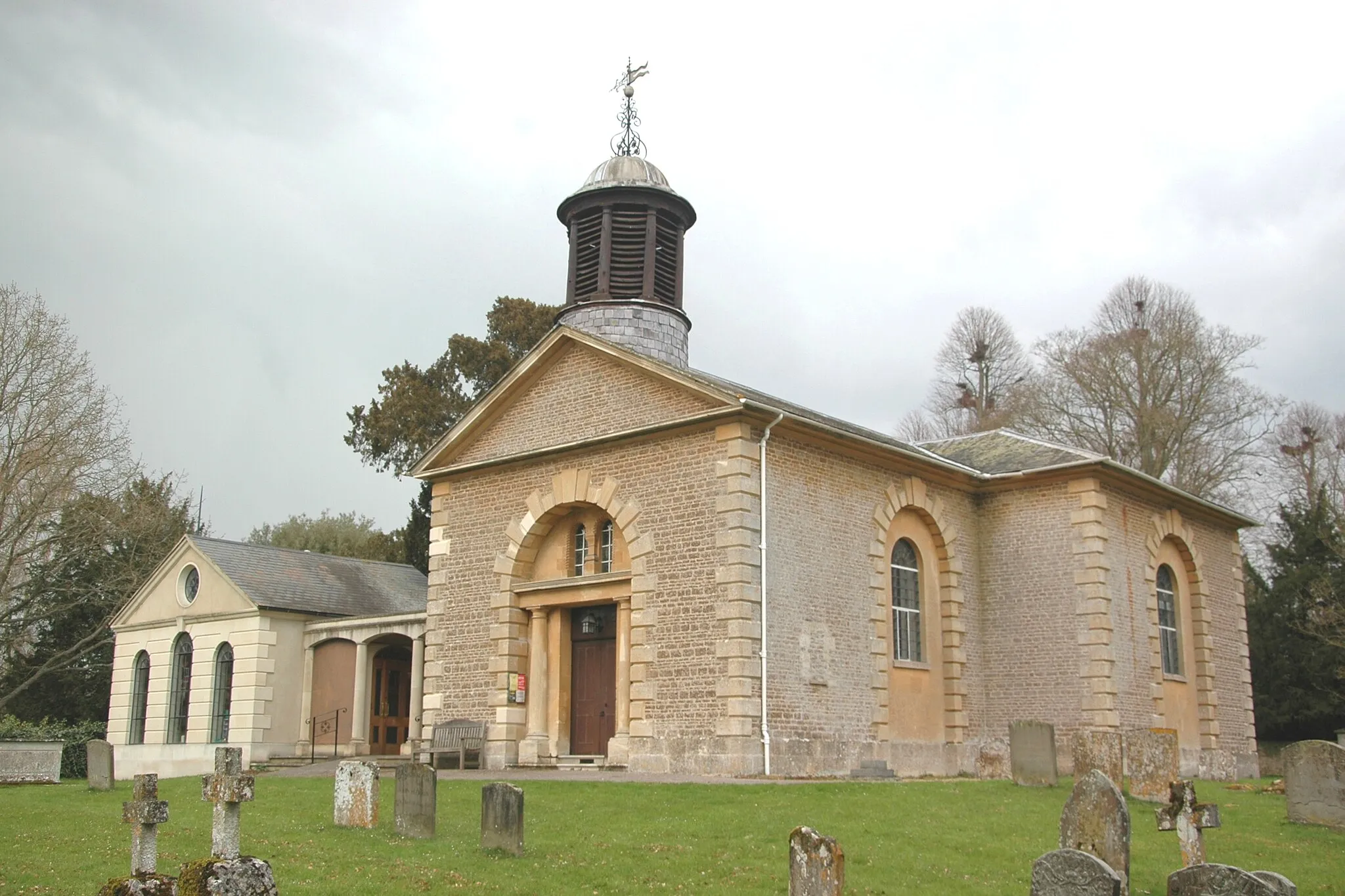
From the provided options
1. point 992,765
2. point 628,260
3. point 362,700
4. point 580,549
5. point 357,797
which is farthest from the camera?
point 362,700

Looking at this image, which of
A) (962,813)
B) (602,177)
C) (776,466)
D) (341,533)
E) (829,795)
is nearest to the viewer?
(962,813)

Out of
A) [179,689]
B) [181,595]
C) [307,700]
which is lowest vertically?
[307,700]

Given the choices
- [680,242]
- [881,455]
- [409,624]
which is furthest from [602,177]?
[409,624]

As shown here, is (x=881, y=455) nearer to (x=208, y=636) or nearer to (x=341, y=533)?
(x=208, y=636)

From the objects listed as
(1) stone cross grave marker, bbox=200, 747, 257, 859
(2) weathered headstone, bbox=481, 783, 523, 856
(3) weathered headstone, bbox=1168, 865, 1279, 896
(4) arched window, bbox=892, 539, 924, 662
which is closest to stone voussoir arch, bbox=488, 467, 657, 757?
(4) arched window, bbox=892, 539, 924, 662

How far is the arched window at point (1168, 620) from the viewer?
25.6 metres

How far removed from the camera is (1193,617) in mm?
26531

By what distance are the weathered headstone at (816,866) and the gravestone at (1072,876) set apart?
114cm

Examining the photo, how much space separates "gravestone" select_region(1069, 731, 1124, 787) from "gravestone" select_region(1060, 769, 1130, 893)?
646cm

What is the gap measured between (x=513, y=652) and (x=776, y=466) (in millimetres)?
5916

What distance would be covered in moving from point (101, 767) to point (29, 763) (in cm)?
607

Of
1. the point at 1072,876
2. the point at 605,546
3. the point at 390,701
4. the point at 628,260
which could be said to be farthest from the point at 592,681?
the point at 1072,876

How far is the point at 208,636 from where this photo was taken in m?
29.3

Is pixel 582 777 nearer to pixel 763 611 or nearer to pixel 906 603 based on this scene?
pixel 763 611
